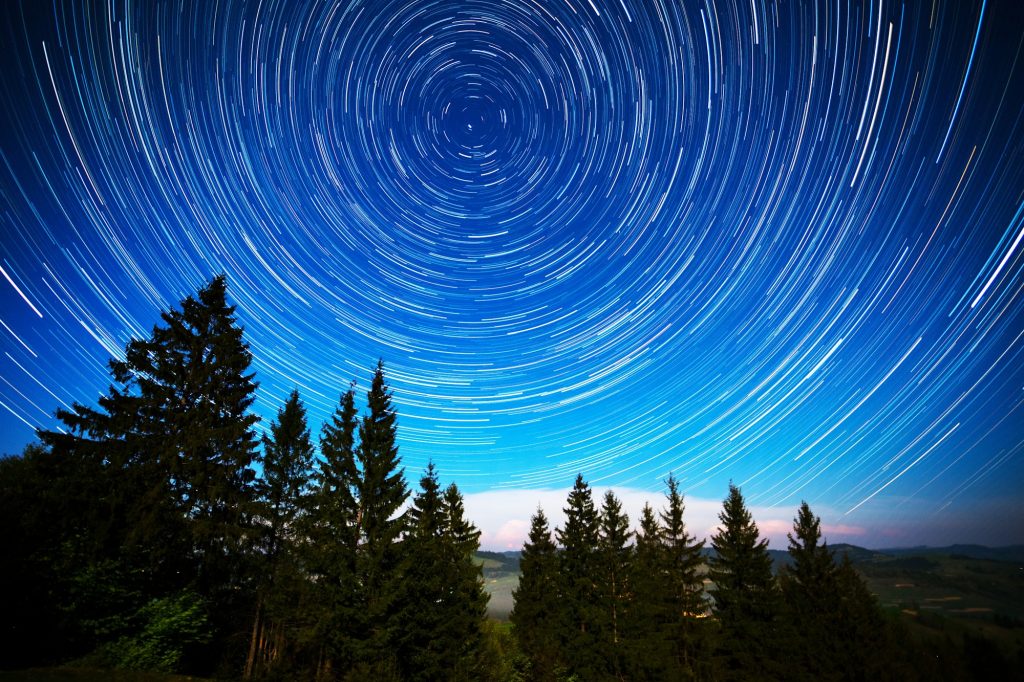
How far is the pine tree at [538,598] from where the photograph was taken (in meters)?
38.2

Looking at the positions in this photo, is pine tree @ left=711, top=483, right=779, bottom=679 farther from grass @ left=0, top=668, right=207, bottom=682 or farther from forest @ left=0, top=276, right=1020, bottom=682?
grass @ left=0, top=668, right=207, bottom=682

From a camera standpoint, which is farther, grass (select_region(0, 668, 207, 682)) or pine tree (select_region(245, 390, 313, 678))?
pine tree (select_region(245, 390, 313, 678))

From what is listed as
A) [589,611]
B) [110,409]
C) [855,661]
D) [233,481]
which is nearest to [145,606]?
[233,481]

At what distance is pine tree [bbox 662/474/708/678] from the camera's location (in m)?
34.4

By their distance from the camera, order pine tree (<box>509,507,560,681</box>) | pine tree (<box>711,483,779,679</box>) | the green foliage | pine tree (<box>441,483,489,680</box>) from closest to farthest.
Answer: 1. the green foliage
2. pine tree (<box>441,483,489,680</box>)
3. pine tree (<box>711,483,779,679</box>)
4. pine tree (<box>509,507,560,681</box>)

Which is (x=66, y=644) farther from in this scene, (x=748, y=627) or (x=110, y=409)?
(x=748, y=627)

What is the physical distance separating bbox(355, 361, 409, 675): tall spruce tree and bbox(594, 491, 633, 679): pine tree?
779 inches

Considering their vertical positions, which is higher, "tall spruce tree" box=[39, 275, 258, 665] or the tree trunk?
"tall spruce tree" box=[39, 275, 258, 665]

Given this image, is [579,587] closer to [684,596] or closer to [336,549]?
[684,596]

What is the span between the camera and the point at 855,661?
29609 mm

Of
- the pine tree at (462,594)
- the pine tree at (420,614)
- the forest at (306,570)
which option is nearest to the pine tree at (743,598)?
the forest at (306,570)

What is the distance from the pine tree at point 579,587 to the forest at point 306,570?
17cm

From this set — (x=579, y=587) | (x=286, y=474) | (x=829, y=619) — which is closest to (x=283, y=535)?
(x=286, y=474)

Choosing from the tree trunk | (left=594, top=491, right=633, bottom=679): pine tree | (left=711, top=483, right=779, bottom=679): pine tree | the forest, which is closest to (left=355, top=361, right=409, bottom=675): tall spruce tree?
the forest
